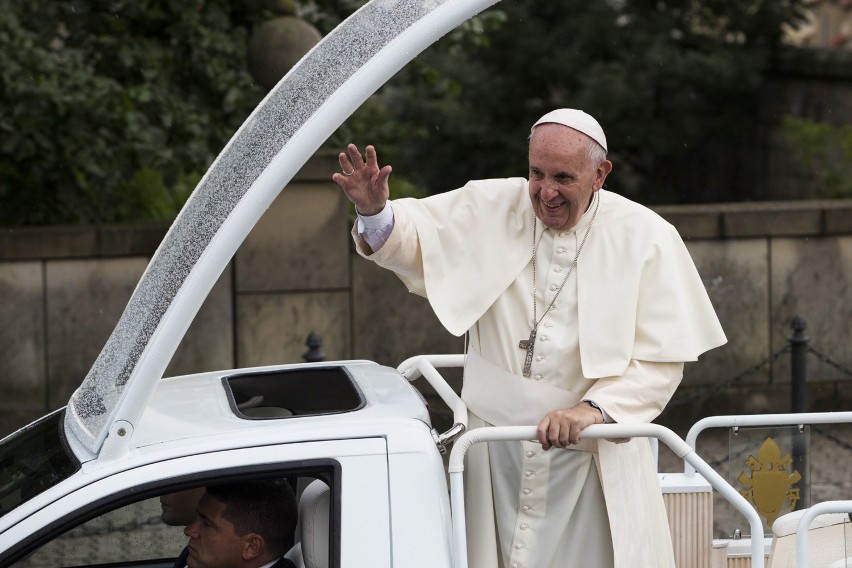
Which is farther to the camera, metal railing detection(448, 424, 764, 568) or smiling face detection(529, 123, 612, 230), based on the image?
smiling face detection(529, 123, 612, 230)

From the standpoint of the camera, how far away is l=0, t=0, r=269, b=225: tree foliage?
8125 mm

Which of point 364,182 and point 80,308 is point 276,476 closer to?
point 364,182

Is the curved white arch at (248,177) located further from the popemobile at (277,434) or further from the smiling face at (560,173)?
the smiling face at (560,173)

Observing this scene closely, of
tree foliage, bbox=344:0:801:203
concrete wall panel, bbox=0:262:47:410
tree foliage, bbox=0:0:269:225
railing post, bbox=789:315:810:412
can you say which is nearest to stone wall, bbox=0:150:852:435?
concrete wall panel, bbox=0:262:47:410

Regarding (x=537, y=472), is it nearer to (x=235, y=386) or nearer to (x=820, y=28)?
(x=235, y=386)

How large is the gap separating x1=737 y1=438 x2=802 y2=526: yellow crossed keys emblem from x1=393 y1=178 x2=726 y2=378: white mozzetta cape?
1.77 feet

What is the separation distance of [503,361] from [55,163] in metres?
5.68

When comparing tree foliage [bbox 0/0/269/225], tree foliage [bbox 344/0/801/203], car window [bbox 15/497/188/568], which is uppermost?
tree foliage [bbox 344/0/801/203]

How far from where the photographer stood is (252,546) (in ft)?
11.0

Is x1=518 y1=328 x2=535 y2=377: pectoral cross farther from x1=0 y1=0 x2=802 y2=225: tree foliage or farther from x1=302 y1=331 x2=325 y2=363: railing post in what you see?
x1=0 y1=0 x2=802 y2=225: tree foliage

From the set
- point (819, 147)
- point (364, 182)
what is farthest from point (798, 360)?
point (819, 147)

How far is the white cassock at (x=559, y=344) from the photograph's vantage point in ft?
11.3

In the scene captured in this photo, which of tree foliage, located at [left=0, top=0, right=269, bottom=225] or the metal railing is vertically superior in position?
tree foliage, located at [left=0, top=0, right=269, bottom=225]

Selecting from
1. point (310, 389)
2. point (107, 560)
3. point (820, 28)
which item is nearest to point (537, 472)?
point (310, 389)
